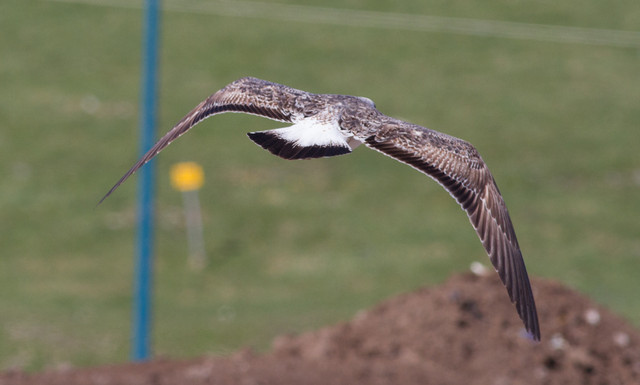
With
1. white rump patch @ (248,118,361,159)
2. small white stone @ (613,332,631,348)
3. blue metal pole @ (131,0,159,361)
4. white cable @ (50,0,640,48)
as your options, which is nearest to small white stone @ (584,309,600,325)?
small white stone @ (613,332,631,348)

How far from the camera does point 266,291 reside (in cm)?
2150

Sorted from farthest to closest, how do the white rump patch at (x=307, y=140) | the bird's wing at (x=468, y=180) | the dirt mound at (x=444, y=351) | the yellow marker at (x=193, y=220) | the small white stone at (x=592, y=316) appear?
the yellow marker at (x=193, y=220), the small white stone at (x=592, y=316), the dirt mound at (x=444, y=351), the bird's wing at (x=468, y=180), the white rump patch at (x=307, y=140)

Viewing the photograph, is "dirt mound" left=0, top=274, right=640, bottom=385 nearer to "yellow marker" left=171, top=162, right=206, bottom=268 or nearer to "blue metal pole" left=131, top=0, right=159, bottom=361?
"blue metal pole" left=131, top=0, right=159, bottom=361

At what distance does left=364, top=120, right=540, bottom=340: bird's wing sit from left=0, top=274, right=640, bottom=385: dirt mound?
4.11 m

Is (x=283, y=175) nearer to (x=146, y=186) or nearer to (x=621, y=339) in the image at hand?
(x=146, y=186)

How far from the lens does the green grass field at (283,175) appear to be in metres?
20.8

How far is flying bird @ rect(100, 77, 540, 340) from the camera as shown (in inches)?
271

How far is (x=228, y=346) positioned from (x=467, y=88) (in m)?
16.0

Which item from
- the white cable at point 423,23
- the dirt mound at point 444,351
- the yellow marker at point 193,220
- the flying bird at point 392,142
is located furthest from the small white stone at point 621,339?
the white cable at point 423,23

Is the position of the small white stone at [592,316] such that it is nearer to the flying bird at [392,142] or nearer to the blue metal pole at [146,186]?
the flying bird at [392,142]

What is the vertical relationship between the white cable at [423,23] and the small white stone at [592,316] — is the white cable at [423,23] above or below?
above

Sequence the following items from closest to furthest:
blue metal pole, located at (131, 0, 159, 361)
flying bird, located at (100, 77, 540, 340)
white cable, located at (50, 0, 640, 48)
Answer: flying bird, located at (100, 77, 540, 340), blue metal pole, located at (131, 0, 159, 361), white cable, located at (50, 0, 640, 48)

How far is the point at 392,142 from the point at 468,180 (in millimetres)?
579

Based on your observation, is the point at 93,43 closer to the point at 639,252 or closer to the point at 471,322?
the point at 639,252
